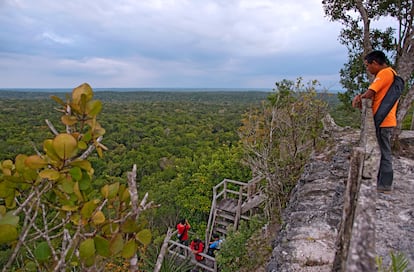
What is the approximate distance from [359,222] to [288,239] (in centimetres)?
223

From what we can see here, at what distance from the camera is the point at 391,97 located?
312cm

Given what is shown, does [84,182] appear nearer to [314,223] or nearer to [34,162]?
[34,162]

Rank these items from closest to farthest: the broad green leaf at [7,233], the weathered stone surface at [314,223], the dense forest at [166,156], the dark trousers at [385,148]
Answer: the broad green leaf at [7,233] < the weathered stone surface at [314,223] < the dark trousers at [385,148] < the dense forest at [166,156]

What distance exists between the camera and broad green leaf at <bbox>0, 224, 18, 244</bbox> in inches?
33.8

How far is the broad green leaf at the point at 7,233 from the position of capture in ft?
2.81

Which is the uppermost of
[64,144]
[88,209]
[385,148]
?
[64,144]

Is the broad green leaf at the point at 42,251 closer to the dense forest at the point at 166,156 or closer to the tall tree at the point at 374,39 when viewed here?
the dense forest at the point at 166,156

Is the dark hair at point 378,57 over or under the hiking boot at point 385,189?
over

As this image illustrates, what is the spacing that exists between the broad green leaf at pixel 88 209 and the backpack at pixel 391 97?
10.2 ft

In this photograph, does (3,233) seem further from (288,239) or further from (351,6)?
(351,6)

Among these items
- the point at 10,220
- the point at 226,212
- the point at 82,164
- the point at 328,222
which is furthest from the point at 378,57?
the point at 226,212

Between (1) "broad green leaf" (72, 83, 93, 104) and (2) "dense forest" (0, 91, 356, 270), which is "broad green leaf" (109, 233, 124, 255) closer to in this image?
(1) "broad green leaf" (72, 83, 93, 104)

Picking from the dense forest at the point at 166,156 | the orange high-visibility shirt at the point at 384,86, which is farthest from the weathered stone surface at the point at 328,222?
the dense forest at the point at 166,156

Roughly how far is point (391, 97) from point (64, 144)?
3226 millimetres
